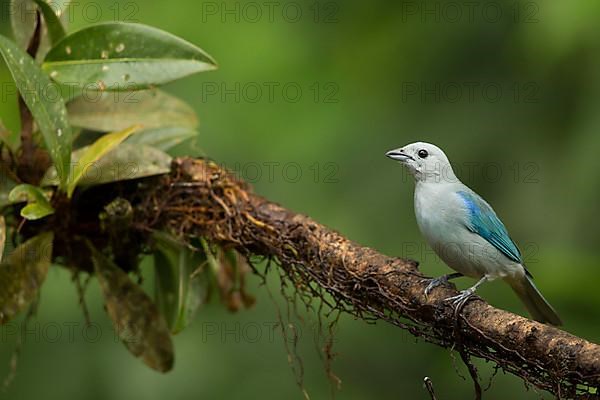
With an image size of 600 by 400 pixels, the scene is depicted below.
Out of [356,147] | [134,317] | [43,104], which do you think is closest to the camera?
[43,104]

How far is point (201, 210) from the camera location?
390 cm

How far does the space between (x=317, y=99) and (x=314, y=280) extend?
101 inches

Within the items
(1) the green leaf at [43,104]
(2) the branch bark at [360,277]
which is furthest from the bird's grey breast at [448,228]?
(1) the green leaf at [43,104]

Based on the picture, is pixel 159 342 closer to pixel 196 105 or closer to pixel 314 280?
pixel 314 280

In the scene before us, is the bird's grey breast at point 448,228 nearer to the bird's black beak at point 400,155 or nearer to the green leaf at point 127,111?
the bird's black beak at point 400,155

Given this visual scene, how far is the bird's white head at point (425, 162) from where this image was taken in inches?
157

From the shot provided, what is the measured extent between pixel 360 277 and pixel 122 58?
1.27 meters

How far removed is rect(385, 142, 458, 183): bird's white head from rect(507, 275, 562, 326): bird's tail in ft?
1.74

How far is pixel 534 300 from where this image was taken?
3926 mm

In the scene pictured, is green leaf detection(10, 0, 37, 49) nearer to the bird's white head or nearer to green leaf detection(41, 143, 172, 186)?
green leaf detection(41, 143, 172, 186)

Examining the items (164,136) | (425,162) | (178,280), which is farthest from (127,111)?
(425,162)

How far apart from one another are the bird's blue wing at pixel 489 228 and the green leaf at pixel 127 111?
1.27 m

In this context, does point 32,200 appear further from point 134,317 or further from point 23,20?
point 23,20

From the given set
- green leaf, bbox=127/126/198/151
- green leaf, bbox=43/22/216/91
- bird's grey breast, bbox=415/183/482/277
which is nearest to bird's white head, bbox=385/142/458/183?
bird's grey breast, bbox=415/183/482/277
